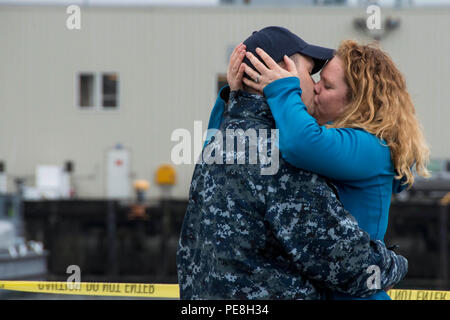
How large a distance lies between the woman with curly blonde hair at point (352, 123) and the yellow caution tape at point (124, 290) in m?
1.63

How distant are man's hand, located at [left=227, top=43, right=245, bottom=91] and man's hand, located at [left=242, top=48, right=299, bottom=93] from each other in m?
0.02

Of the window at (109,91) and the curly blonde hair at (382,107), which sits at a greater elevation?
the window at (109,91)

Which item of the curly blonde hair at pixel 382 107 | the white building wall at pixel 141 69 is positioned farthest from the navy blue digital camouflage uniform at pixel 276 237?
the white building wall at pixel 141 69

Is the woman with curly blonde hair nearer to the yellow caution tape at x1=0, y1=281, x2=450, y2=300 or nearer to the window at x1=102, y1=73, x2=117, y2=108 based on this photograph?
the yellow caution tape at x1=0, y1=281, x2=450, y2=300

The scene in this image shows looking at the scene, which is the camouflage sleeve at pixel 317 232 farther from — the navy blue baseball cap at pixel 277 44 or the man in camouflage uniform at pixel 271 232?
the navy blue baseball cap at pixel 277 44

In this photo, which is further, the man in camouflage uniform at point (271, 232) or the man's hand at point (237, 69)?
the man's hand at point (237, 69)

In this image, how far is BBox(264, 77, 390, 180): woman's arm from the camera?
2002 mm

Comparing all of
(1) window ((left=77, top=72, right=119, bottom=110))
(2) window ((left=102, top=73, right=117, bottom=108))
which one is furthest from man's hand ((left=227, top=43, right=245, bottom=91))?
(2) window ((left=102, top=73, right=117, bottom=108))

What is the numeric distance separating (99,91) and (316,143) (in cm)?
2018

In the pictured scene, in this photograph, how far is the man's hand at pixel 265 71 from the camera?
211cm
